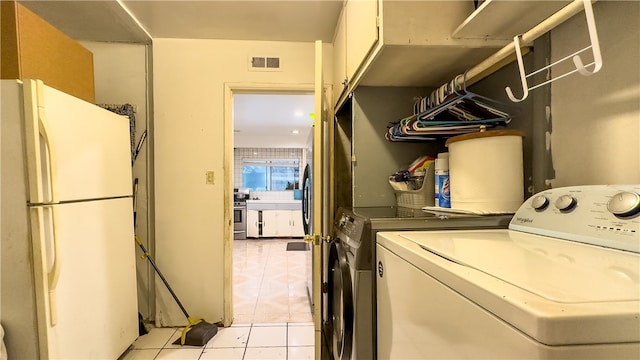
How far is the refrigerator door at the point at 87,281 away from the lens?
132cm

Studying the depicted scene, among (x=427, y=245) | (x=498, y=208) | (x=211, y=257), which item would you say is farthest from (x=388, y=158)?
(x=211, y=257)

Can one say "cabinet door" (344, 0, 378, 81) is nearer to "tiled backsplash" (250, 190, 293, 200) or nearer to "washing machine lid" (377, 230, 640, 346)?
"washing machine lid" (377, 230, 640, 346)

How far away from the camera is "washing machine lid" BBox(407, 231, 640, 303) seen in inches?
15.8

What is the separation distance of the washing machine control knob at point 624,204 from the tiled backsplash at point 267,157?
660 cm

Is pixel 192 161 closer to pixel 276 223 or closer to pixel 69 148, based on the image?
pixel 69 148

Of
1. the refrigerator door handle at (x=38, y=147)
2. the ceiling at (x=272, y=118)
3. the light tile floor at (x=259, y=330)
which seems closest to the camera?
the refrigerator door handle at (x=38, y=147)

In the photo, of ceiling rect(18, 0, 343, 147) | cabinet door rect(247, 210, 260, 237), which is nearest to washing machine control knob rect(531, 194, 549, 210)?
ceiling rect(18, 0, 343, 147)

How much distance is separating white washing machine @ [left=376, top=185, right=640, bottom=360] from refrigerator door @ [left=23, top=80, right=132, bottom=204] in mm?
1472

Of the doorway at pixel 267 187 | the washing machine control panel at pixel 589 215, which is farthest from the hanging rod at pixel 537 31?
the doorway at pixel 267 187

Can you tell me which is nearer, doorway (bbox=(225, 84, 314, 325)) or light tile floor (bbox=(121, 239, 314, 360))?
light tile floor (bbox=(121, 239, 314, 360))

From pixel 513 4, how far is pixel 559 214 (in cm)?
65

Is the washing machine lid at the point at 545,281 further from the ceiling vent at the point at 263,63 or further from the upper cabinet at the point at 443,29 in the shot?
the ceiling vent at the point at 263,63

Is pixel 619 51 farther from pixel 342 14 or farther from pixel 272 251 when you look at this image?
pixel 272 251

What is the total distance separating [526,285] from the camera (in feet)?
1.41
